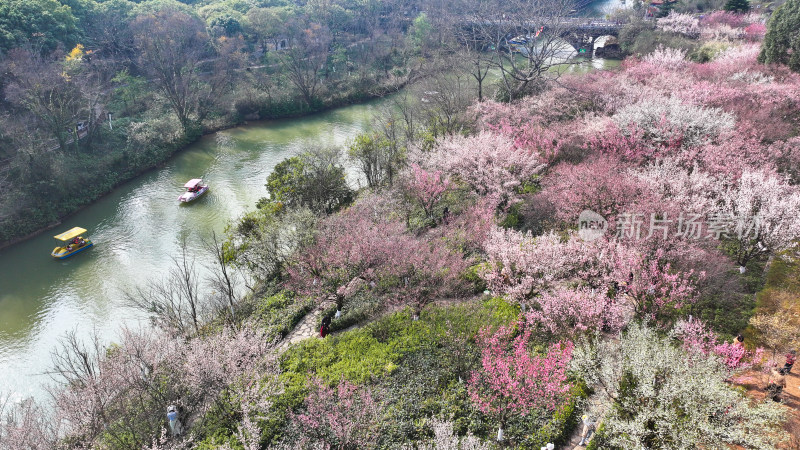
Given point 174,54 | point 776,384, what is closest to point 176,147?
point 174,54

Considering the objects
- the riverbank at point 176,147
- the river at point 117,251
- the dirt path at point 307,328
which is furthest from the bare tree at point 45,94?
the dirt path at point 307,328

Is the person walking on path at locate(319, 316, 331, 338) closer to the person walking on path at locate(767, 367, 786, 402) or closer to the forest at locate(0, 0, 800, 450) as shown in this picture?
the forest at locate(0, 0, 800, 450)

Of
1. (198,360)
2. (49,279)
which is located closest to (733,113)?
(198,360)

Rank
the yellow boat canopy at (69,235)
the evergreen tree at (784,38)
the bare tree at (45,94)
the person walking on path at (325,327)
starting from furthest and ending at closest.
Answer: the evergreen tree at (784,38) → the bare tree at (45,94) → the yellow boat canopy at (69,235) → the person walking on path at (325,327)

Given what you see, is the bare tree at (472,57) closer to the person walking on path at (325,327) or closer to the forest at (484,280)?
the forest at (484,280)

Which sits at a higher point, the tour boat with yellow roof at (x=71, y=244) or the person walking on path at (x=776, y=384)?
the tour boat with yellow roof at (x=71, y=244)

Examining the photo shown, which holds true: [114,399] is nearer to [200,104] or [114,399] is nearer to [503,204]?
[503,204]

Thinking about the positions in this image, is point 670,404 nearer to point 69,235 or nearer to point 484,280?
point 484,280
